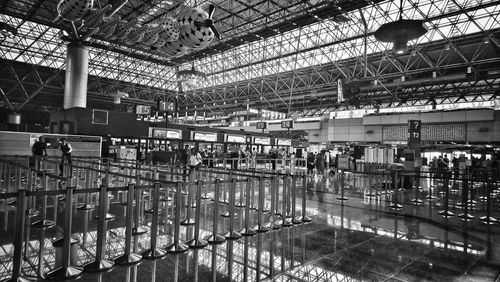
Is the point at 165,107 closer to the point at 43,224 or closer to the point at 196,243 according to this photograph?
the point at 43,224

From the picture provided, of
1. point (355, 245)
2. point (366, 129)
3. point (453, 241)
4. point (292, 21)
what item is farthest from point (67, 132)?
point (366, 129)

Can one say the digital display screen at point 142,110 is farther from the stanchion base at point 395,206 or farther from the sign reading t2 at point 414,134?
the stanchion base at point 395,206

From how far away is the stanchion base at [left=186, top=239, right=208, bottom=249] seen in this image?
4846 millimetres

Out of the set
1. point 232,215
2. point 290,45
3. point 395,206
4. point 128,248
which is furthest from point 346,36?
point 128,248

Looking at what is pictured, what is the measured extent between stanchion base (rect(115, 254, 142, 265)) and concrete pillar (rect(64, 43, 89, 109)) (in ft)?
71.4

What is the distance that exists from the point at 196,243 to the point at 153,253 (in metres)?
0.75

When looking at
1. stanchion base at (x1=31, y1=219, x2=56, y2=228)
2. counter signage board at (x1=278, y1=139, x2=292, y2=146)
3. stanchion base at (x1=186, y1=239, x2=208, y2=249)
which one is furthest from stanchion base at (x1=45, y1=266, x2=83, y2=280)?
counter signage board at (x1=278, y1=139, x2=292, y2=146)

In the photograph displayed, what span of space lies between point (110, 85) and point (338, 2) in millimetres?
37119

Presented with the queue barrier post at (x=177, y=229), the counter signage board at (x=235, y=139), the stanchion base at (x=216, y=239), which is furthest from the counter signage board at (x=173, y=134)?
the queue barrier post at (x=177, y=229)

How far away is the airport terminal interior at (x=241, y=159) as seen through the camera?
14.4ft

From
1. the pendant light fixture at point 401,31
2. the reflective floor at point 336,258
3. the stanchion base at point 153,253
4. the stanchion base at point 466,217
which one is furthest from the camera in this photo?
the stanchion base at point 466,217

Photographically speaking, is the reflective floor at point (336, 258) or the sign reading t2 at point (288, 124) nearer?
the reflective floor at point (336, 258)

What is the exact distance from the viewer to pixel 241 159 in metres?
19.5

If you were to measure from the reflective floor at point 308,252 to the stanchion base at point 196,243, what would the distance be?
92 mm
